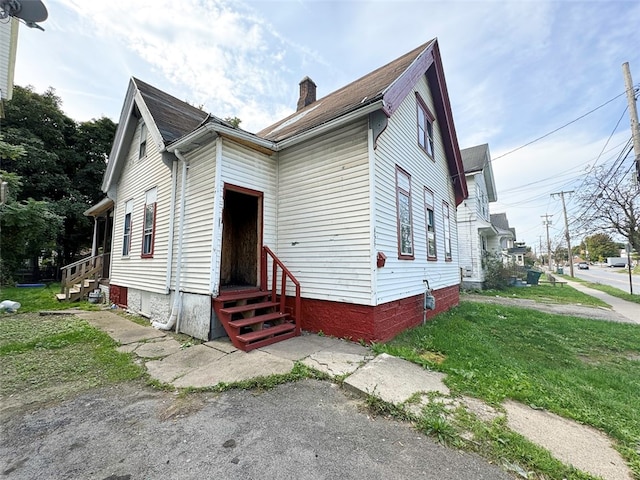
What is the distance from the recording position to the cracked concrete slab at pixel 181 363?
3.81 m

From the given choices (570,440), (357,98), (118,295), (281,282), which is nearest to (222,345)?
(281,282)

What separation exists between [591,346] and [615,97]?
9030 mm

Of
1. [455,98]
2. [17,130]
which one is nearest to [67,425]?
[455,98]

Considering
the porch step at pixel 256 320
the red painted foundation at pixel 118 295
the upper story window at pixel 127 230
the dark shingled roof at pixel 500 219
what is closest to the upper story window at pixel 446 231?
the porch step at pixel 256 320

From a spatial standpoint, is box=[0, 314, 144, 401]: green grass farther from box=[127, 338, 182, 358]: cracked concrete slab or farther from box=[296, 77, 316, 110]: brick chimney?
box=[296, 77, 316, 110]: brick chimney

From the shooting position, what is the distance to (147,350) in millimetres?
4840

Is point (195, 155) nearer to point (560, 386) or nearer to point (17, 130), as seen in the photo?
point (560, 386)

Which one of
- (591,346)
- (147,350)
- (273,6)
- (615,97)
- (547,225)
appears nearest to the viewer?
(147,350)

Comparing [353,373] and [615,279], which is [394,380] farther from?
[615,279]

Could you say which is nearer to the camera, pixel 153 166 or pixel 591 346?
pixel 591 346

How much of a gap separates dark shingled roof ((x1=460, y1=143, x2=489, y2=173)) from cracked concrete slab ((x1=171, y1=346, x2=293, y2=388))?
53.8 feet

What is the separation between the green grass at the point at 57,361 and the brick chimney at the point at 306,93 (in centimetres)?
1073

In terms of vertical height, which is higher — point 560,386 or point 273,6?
point 273,6

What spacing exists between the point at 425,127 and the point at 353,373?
785cm
